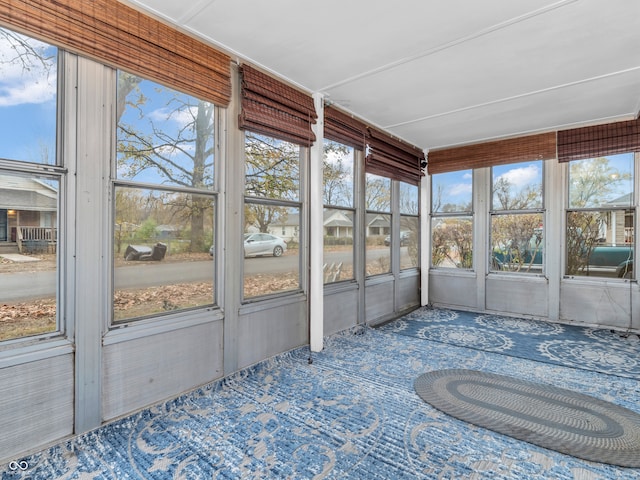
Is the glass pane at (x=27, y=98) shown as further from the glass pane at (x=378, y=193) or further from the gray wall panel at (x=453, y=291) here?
the gray wall panel at (x=453, y=291)

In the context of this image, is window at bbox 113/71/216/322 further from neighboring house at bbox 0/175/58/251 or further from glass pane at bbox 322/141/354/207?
glass pane at bbox 322/141/354/207

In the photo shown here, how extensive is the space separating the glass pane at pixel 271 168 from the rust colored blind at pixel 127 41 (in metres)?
0.50

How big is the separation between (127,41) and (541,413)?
3.73 m

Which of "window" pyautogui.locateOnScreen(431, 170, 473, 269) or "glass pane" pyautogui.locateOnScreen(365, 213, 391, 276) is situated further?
"window" pyautogui.locateOnScreen(431, 170, 473, 269)

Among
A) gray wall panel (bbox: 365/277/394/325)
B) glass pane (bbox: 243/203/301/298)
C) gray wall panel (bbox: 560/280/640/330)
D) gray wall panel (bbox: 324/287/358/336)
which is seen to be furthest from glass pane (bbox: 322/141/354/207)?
gray wall panel (bbox: 560/280/640/330)

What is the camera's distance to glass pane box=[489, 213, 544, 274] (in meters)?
5.08

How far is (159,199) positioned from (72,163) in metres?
0.57

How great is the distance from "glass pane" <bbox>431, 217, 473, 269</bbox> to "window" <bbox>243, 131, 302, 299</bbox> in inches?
128

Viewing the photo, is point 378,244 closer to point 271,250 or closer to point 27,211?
point 271,250

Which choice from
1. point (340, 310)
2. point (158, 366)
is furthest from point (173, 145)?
point (340, 310)

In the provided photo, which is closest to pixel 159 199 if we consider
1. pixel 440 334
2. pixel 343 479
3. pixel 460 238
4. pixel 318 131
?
pixel 318 131

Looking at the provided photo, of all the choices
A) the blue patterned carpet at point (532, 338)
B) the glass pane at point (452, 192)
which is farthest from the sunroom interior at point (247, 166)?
the glass pane at point (452, 192)

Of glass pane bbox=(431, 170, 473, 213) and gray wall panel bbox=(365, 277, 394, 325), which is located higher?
glass pane bbox=(431, 170, 473, 213)

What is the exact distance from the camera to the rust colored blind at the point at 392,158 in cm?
450
